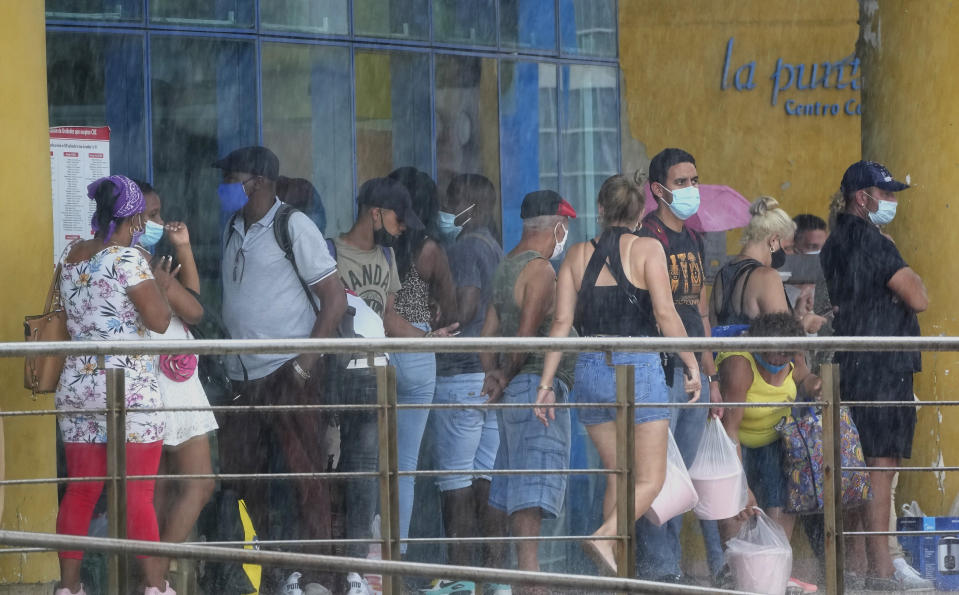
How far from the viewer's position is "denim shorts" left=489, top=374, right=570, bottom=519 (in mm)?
7020

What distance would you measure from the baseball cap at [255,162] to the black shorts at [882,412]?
3.03 metres

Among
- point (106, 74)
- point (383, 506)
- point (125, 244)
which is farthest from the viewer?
point (106, 74)

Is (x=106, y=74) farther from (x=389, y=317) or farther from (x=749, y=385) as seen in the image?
(x=749, y=385)

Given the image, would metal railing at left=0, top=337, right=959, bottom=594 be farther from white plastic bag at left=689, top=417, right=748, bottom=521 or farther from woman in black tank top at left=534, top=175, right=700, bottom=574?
white plastic bag at left=689, top=417, right=748, bottom=521

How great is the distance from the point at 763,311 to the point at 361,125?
3.17 meters

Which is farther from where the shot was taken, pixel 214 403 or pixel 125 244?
pixel 214 403

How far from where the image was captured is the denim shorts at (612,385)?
21.9 ft

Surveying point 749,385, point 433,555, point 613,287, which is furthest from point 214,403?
point 749,385

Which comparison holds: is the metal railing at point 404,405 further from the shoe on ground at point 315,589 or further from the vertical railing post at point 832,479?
the shoe on ground at point 315,589

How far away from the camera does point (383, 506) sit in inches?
215

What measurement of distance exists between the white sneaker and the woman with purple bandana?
352 cm

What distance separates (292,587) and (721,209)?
5747 mm

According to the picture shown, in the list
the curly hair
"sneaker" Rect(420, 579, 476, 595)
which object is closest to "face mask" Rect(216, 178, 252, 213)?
"sneaker" Rect(420, 579, 476, 595)

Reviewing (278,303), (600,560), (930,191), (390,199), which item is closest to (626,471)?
(600,560)
